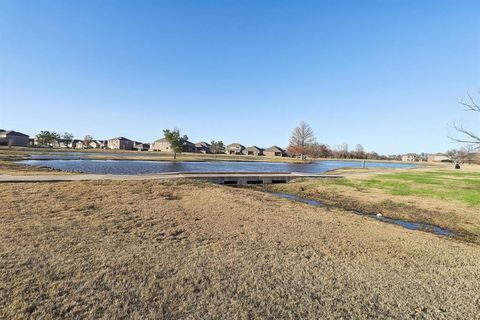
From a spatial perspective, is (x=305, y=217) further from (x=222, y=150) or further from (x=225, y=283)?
(x=222, y=150)

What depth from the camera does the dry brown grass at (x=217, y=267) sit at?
4527 millimetres

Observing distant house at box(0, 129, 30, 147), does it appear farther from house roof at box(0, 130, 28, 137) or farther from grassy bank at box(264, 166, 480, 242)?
grassy bank at box(264, 166, 480, 242)

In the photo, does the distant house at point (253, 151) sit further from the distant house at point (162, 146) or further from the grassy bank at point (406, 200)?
the grassy bank at point (406, 200)

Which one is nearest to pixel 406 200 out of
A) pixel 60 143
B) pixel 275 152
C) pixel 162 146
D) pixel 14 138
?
pixel 275 152

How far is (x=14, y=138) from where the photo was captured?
10744 centimetres

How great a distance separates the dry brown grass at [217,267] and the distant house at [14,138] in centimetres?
11770

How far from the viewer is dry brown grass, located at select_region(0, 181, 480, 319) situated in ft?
14.9

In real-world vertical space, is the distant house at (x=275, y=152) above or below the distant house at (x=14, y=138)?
below

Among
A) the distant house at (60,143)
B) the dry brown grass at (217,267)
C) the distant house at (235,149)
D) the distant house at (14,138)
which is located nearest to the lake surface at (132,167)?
the dry brown grass at (217,267)

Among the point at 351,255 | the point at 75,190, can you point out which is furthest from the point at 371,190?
the point at 75,190

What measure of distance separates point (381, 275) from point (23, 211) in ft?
34.8

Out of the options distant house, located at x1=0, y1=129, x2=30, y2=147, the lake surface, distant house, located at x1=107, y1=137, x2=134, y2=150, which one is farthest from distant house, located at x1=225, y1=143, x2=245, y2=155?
the lake surface

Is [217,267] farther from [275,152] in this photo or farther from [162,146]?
[275,152]

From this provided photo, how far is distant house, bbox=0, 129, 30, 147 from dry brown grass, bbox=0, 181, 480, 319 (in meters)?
118
